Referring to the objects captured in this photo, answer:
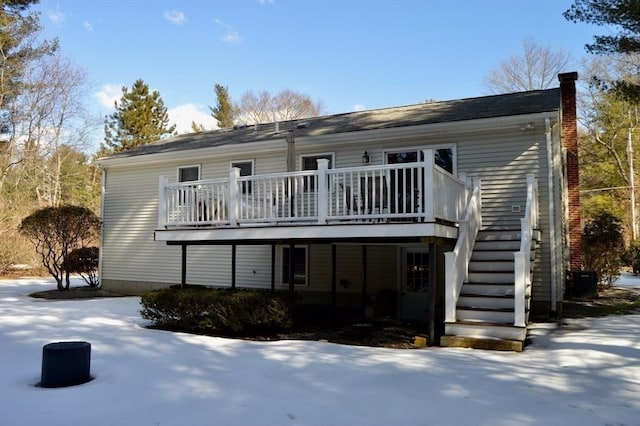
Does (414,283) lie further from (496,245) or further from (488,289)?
(488,289)

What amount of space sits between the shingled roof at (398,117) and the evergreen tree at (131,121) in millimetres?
18650

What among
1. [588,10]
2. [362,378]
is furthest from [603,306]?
[362,378]

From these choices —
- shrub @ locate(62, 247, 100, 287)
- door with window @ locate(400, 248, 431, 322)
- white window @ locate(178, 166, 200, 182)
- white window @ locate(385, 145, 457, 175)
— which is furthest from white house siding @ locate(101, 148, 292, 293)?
door with window @ locate(400, 248, 431, 322)

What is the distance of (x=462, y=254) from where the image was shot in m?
8.06

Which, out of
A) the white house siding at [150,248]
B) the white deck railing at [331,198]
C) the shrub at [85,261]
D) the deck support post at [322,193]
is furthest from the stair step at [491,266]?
the shrub at [85,261]

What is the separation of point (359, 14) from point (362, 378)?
17.8 meters

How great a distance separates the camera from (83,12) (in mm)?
18953

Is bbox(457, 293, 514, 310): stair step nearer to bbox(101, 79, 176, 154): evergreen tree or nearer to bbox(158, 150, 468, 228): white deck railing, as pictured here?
bbox(158, 150, 468, 228): white deck railing

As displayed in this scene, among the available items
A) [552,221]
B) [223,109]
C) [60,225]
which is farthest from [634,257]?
[223,109]

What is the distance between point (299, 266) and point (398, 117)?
4.60m

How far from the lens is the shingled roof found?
10336 mm

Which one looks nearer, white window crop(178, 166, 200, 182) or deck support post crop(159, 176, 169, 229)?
deck support post crop(159, 176, 169, 229)

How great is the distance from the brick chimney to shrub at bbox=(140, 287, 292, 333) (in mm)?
9575

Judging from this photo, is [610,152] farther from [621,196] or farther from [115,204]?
[115,204]
